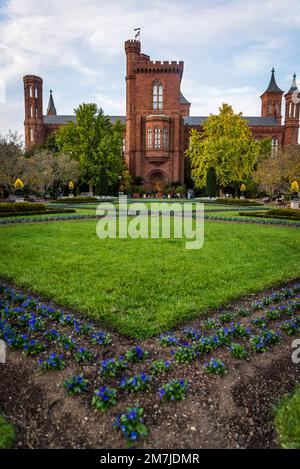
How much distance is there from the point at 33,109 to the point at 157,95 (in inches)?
981

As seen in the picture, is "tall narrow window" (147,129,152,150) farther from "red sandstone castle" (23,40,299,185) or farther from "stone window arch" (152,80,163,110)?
"stone window arch" (152,80,163,110)

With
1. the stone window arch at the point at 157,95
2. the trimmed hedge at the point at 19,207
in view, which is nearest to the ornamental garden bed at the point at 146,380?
the trimmed hedge at the point at 19,207

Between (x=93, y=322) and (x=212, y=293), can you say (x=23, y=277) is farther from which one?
(x=212, y=293)

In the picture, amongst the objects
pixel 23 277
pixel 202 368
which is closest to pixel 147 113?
pixel 23 277

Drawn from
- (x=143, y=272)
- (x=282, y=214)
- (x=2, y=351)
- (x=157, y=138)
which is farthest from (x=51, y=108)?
(x=2, y=351)

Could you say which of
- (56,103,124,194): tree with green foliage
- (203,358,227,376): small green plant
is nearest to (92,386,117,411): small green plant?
(203,358,227,376): small green plant

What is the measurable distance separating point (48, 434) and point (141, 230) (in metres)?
9.45

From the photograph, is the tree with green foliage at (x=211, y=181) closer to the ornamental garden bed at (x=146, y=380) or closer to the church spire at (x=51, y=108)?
the ornamental garden bed at (x=146, y=380)

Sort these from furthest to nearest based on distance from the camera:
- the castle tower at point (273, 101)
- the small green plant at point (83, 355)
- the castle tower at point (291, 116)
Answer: the castle tower at point (273, 101), the castle tower at point (291, 116), the small green plant at point (83, 355)

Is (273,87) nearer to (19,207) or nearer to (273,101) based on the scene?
(273,101)

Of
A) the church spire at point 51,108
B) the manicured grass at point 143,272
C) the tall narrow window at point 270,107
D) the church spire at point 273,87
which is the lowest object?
the manicured grass at point 143,272

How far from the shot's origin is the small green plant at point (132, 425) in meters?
2.43

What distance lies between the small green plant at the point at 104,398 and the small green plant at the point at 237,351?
1481 mm

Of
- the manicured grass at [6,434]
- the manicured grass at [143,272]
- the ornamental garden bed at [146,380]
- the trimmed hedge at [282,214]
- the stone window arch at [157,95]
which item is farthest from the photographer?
the stone window arch at [157,95]
